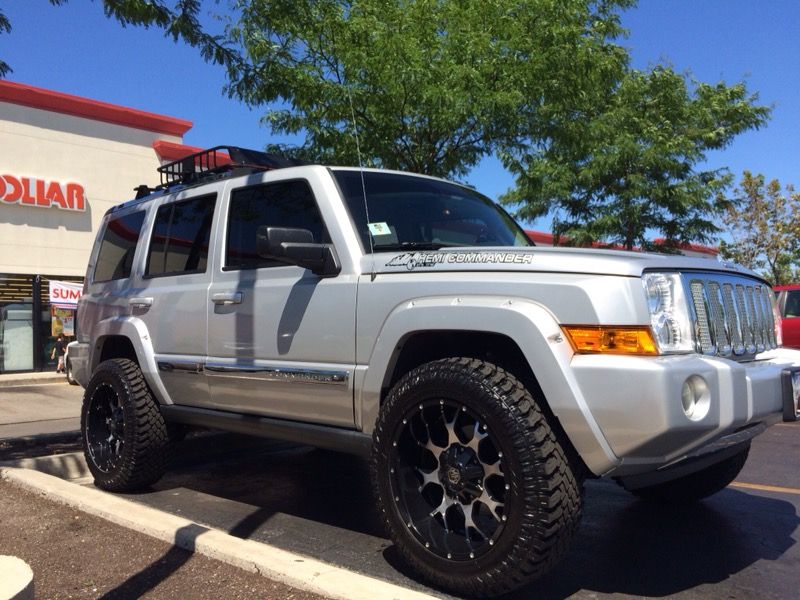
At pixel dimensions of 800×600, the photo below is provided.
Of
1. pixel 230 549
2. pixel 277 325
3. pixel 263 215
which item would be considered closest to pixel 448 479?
pixel 230 549

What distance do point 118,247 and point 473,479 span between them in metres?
3.91

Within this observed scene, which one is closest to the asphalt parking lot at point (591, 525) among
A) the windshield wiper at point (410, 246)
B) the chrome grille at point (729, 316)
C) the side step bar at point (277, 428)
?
the side step bar at point (277, 428)

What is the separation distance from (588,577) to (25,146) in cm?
1813

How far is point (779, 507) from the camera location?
4742 mm

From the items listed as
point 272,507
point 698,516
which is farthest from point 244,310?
point 698,516

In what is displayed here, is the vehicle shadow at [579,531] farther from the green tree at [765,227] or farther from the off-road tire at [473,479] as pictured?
the green tree at [765,227]

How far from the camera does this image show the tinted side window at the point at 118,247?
5.58m

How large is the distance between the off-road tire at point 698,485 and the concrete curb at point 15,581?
3174mm

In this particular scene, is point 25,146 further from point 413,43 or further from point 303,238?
point 303,238

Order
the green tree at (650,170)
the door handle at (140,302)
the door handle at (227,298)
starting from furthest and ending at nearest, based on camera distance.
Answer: the green tree at (650,170) < the door handle at (140,302) < the door handle at (227,298)

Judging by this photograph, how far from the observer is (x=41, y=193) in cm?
1795

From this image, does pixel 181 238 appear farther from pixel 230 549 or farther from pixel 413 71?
pixel 413 71

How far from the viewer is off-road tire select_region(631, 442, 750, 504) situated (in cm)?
430

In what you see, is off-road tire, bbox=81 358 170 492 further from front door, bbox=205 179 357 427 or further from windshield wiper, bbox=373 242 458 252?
windshield wiper, bbox=373 242 458 252
